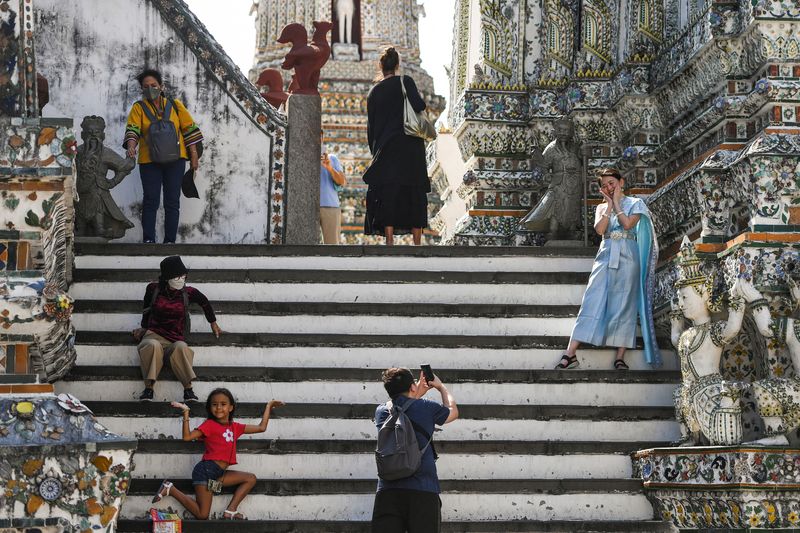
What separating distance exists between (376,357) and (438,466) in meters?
1.31

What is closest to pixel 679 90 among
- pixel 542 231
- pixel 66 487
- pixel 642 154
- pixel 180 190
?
pixel 642 154

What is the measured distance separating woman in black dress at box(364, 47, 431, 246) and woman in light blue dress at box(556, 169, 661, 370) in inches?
113

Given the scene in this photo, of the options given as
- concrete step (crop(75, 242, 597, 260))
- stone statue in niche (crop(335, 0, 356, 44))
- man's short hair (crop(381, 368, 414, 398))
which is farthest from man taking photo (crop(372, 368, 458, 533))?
stone statue in niche (crop(335, 0, 356, 44))

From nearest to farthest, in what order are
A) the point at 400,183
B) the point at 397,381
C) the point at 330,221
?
the point at 397,381
the point at 400,183
the point at 330,221

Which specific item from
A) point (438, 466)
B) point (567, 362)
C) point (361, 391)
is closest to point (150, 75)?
point (361, 391)

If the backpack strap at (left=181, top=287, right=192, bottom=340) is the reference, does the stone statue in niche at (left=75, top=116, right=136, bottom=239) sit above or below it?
above

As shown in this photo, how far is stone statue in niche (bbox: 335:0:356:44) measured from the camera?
1283 inches

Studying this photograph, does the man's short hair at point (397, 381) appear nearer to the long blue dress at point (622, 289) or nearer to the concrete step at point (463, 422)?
the concrete step at point (463, 422)

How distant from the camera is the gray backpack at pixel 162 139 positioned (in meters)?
15.0

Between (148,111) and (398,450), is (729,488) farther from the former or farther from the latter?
(148,111)

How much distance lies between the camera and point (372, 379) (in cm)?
1218

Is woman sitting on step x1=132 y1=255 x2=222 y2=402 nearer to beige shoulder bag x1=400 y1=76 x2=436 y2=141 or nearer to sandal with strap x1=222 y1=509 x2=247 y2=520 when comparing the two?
sandal with strap x1=222 y1=509 x2=247 y2=520

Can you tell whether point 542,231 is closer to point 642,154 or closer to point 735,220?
point 642,154

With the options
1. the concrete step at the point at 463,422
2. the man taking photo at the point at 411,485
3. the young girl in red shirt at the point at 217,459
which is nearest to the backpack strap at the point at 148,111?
the concrete step at the point at 463,422
